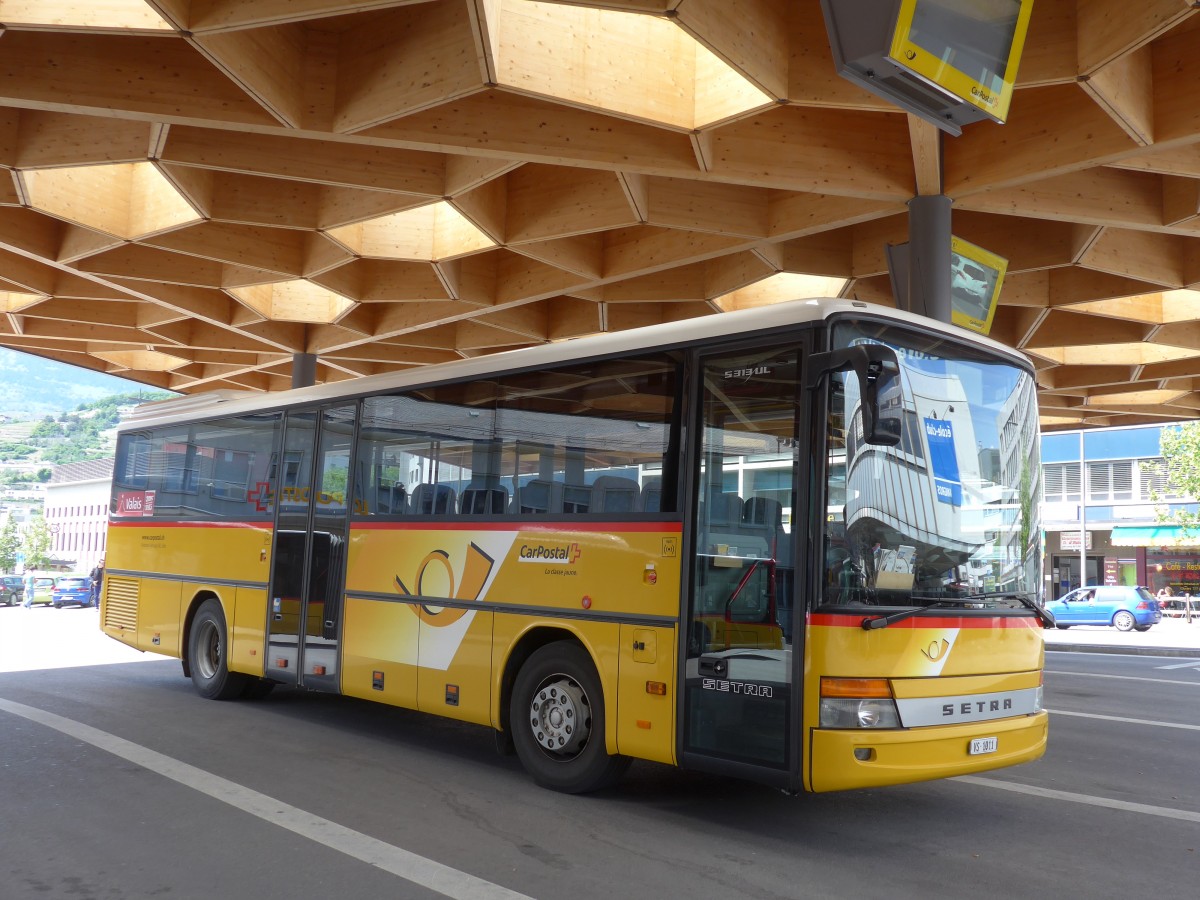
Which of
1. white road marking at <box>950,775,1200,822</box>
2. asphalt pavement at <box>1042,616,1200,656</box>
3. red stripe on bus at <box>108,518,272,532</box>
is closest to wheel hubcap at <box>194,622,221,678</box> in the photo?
red stripe on bus at <box>108,518,272,532</box>

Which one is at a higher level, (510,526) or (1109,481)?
(1109,481)

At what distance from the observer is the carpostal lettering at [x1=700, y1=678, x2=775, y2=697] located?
6.45 metres

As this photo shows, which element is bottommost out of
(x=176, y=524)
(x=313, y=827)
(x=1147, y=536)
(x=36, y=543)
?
(x=313, y=827)

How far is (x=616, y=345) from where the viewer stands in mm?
7965

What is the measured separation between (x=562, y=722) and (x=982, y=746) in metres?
2.99

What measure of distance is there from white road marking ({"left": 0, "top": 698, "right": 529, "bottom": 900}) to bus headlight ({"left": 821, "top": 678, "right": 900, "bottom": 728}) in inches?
83.3

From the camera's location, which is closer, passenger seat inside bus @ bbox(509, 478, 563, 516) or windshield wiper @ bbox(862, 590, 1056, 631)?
windshield wiper @ bbox(862, 590, 1056, 631)

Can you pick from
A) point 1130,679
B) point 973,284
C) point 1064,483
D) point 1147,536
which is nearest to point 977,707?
point 973,284

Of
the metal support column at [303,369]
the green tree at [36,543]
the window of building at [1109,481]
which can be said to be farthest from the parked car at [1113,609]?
the green tree at [36,543]

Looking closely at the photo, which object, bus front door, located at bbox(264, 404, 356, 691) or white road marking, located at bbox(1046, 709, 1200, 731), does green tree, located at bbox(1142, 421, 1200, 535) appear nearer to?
white road marking, located at bbox(1046, 709, 1200, 731)

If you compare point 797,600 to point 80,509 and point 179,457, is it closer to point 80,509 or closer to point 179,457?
point 179,457

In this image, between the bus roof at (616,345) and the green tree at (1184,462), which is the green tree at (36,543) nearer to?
the green tree at (1184,462)

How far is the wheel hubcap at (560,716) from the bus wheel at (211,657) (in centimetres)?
541

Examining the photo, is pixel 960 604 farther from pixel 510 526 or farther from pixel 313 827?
pixel 313 827
